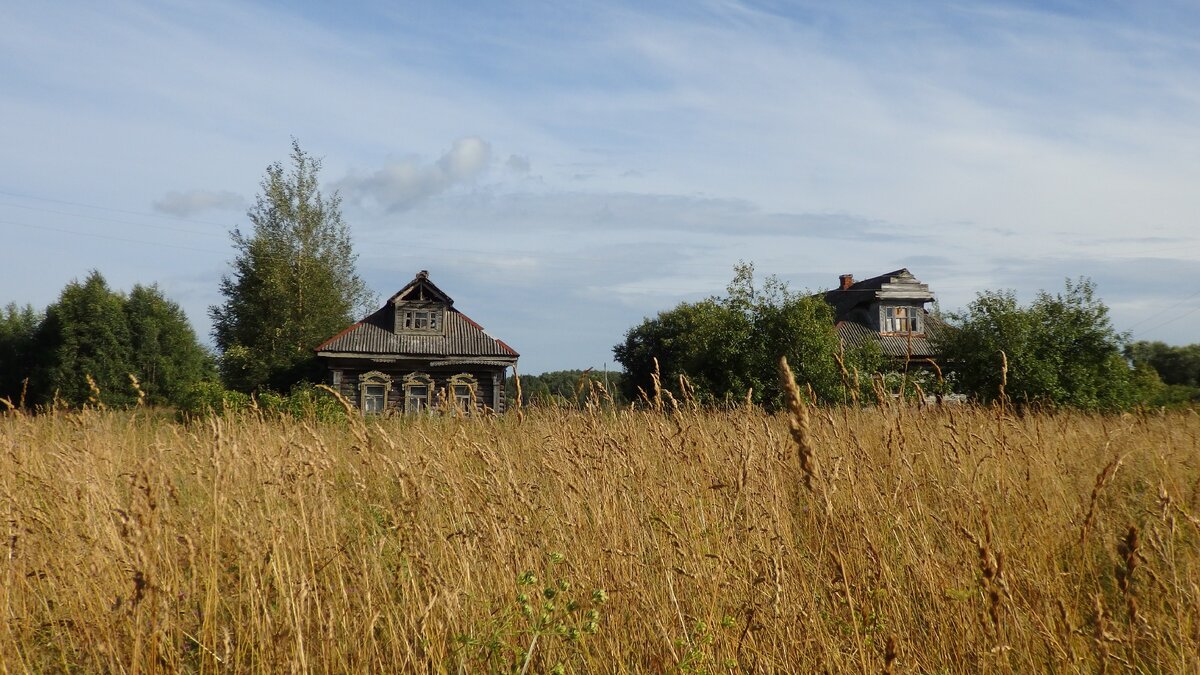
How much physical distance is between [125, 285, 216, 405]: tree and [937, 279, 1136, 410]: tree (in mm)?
38357

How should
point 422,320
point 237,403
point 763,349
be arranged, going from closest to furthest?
point 237,403
point 763,349
point 422,320

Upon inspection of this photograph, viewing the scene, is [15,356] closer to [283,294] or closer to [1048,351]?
[283,294]

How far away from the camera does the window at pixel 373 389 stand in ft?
102

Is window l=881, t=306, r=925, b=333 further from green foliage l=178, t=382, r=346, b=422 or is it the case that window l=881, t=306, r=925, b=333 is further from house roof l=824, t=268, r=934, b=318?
green foliage l=178, t=382, r=346, b=422

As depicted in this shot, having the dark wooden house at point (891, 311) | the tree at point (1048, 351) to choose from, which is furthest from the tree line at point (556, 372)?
the dark wooden house at point (891, 311)

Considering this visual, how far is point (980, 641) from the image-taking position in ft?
8.11

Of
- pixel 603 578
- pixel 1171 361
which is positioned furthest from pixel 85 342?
pixel 1171 361

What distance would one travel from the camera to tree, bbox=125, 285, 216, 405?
46.4 m

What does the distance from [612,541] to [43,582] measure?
2636mm

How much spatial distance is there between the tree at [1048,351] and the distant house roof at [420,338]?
16192 millimetres

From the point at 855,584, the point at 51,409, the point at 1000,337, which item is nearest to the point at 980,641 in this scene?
the point at 855,584

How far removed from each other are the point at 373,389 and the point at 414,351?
2.16 m

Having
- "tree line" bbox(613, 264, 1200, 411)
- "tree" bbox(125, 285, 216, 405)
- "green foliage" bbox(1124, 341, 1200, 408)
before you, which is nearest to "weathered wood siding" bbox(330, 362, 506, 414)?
"tree line" bbox(613, 264, 1200, 411)

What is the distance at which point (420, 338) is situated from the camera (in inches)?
1271
